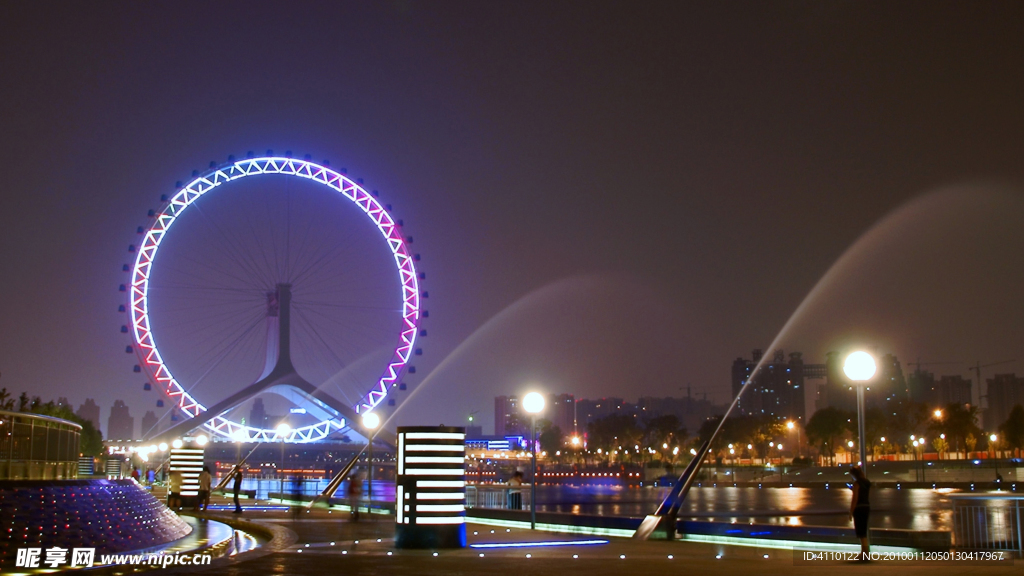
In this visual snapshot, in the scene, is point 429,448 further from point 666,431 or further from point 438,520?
point 666,431

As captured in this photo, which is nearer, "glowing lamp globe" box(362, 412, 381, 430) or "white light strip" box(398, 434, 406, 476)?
"white light strip" box(398, 434, 406, 476)

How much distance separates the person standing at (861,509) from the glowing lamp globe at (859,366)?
1.66 metres

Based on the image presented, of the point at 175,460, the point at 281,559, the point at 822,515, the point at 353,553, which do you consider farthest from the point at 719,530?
the point at 175,460

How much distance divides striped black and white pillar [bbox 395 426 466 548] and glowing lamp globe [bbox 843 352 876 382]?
7465 mm

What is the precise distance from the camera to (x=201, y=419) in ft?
291

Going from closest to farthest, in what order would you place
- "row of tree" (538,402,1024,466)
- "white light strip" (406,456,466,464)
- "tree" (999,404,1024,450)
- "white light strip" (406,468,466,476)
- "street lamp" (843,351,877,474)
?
"street lamp" (843,351,877,474) → "white light strip" (406,468,466,476) → "white light strip" (406,456,466,464) → "tree" (999,404,1024,450) → "row of tree" (538,402,1024,466)

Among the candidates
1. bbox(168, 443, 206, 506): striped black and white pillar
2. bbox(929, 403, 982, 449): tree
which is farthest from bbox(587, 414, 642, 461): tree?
bbox(168, 443, 206, 506): striped black and white pillar

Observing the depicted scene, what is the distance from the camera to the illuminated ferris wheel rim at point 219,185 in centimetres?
6066

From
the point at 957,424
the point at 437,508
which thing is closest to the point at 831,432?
the point at 957,424

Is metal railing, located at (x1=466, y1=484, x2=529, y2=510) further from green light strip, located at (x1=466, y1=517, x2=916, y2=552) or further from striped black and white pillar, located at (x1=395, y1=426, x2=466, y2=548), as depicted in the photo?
striped black and white pillar, located at (x1=395, y1=426, x2=466, y2=548)

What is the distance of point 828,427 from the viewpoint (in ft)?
393

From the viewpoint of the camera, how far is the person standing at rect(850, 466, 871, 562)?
16078 millimetres

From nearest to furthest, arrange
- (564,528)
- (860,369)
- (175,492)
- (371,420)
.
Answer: (860,369)
(564,528)
(175,492)
(371,420)

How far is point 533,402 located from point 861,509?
1026 cm
